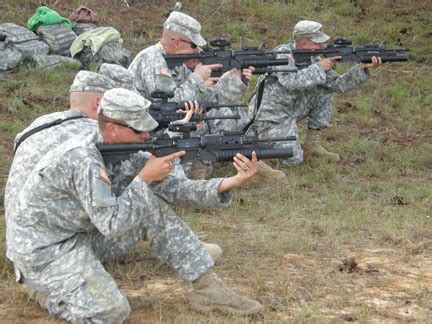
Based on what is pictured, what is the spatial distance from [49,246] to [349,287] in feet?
6.06

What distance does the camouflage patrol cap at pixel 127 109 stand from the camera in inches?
179

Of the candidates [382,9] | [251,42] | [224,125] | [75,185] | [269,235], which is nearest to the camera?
[75,185]

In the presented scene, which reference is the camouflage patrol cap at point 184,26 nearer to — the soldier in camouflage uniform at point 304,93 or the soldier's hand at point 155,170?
the soldier in camouflage uniform at point 304,93

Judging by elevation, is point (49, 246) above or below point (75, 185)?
below

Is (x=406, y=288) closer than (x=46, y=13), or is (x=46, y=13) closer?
(x=406, y=288)

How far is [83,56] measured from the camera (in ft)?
36.5

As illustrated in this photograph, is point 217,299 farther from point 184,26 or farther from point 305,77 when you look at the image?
point 305,77

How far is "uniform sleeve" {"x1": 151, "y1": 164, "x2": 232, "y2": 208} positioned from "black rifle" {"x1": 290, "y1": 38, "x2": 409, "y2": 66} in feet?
12.7

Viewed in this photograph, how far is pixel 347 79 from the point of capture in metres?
8.92

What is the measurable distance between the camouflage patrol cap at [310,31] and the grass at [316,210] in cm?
121

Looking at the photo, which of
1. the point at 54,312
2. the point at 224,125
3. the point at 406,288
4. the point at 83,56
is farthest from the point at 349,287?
the point at 83,56

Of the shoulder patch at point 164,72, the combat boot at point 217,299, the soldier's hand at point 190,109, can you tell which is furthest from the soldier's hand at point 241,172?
the shoulder patch at point 164,72

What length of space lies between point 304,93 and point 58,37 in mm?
3642

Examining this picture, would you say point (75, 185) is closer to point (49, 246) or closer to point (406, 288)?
point (49, 246)
